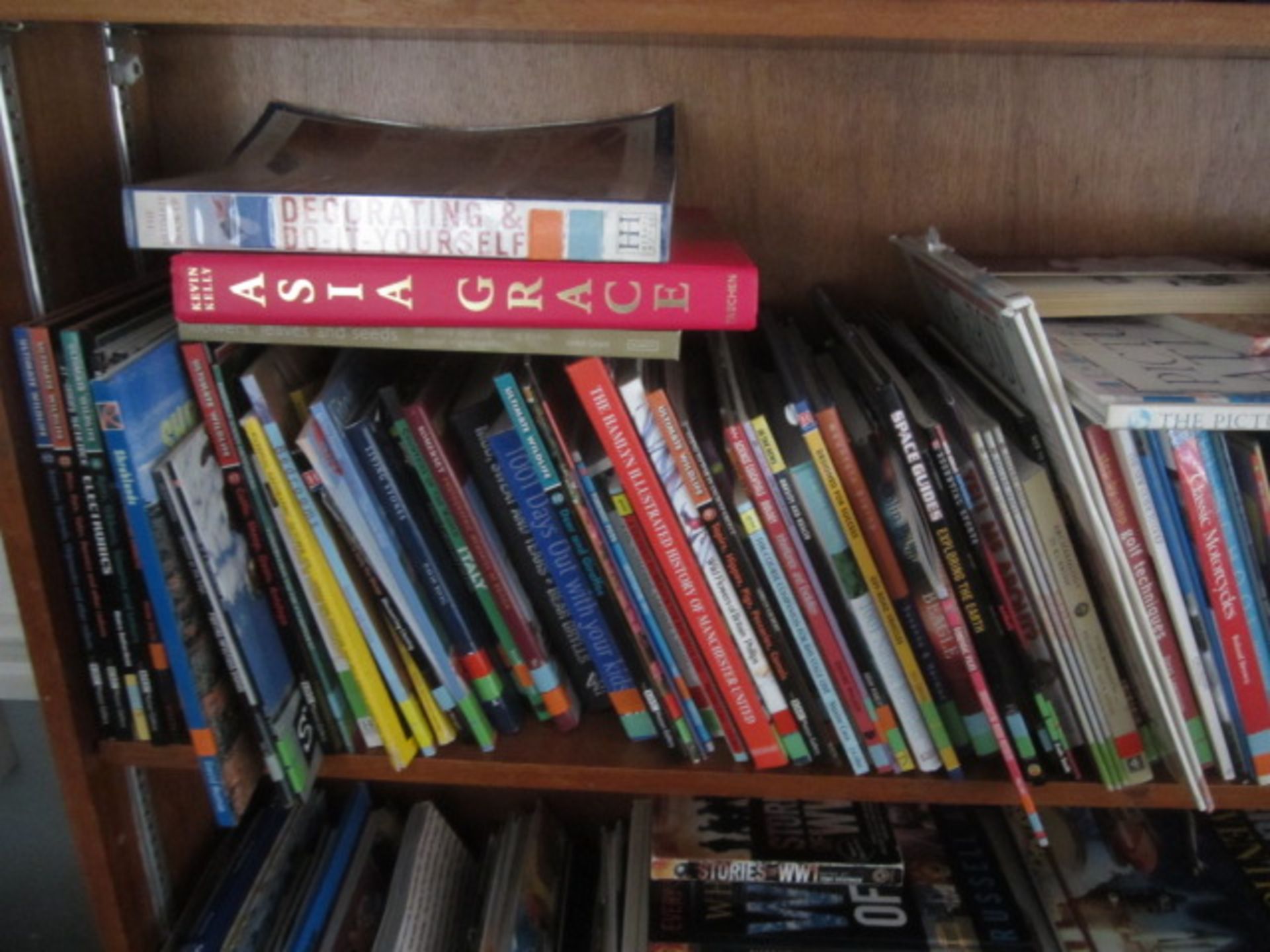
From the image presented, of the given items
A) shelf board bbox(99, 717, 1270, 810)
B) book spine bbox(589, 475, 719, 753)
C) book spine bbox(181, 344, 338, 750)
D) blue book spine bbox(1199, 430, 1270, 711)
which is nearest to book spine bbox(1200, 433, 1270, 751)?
blue book spine bbox(1199, 430, 1270, 711)

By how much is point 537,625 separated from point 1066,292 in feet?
1.38

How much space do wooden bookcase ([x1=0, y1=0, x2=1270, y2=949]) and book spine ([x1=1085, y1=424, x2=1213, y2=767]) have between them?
0.35 feet

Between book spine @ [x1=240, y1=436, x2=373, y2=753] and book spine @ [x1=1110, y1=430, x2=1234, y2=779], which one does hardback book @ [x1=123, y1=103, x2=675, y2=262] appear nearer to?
book spine @ [x1=240, y1=436, x2=373, y2=753]

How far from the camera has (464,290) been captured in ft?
1.90

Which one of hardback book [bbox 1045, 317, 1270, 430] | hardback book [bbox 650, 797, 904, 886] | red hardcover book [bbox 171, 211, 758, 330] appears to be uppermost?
red hardcover book [bbox 171, 211, 758, 330]

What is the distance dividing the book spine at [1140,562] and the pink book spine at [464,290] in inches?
8.6

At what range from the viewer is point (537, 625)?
2.28ft

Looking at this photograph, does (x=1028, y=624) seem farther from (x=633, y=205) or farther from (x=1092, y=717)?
(x=633, y=205)

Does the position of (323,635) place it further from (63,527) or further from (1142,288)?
(1142,288)

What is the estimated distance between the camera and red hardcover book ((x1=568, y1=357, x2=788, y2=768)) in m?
0.59

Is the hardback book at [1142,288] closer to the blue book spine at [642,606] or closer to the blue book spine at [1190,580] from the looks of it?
the blue book spine at [1190,580]

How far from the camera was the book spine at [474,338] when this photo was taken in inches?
23.3

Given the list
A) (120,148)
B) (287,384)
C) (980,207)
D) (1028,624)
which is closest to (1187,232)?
(980,207)

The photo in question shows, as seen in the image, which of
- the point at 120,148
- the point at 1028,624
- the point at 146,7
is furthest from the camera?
the point at 120,148
